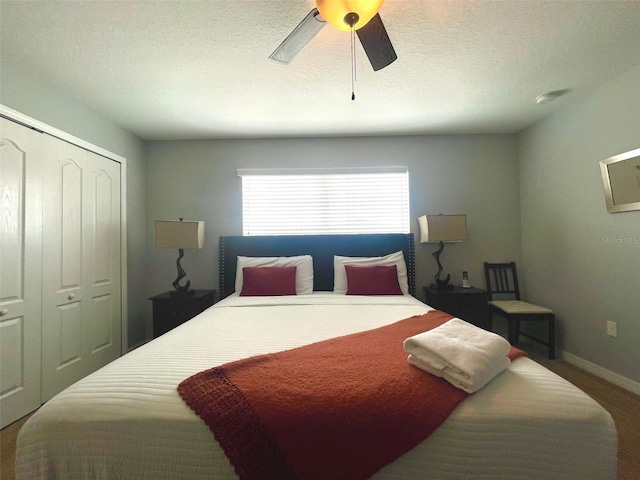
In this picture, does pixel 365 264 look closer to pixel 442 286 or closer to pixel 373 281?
pixel 373 281

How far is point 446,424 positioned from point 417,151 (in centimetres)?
294

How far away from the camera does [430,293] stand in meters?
2.74

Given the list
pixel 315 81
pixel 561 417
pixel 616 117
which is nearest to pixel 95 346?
pixel 315 81

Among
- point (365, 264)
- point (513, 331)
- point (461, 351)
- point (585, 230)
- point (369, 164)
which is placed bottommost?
point (513, 331)

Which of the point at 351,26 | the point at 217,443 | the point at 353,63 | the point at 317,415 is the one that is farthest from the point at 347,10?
the point at 217,443

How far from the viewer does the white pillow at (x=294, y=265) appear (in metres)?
2.66

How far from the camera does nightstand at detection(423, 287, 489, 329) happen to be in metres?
2.61

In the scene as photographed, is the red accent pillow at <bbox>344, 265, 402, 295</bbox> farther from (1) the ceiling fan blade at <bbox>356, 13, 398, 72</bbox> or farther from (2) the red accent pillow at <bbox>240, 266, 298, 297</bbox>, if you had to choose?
(1) the ceiling fan blade at <bbox>356, 13, 398, 72</bbox>

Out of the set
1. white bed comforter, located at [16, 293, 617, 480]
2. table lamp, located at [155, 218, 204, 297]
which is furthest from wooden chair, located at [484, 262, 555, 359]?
table lamp, located at [155, 218, 204, 297]

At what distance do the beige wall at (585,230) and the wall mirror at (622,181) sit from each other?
7 centimetres

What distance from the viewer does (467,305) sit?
103 inches

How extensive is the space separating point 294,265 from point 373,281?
32.3 inches

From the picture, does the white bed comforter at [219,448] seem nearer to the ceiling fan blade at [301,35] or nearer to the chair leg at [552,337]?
the ceiling fan blade at [301,35]

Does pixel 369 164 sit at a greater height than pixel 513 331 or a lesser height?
greater
